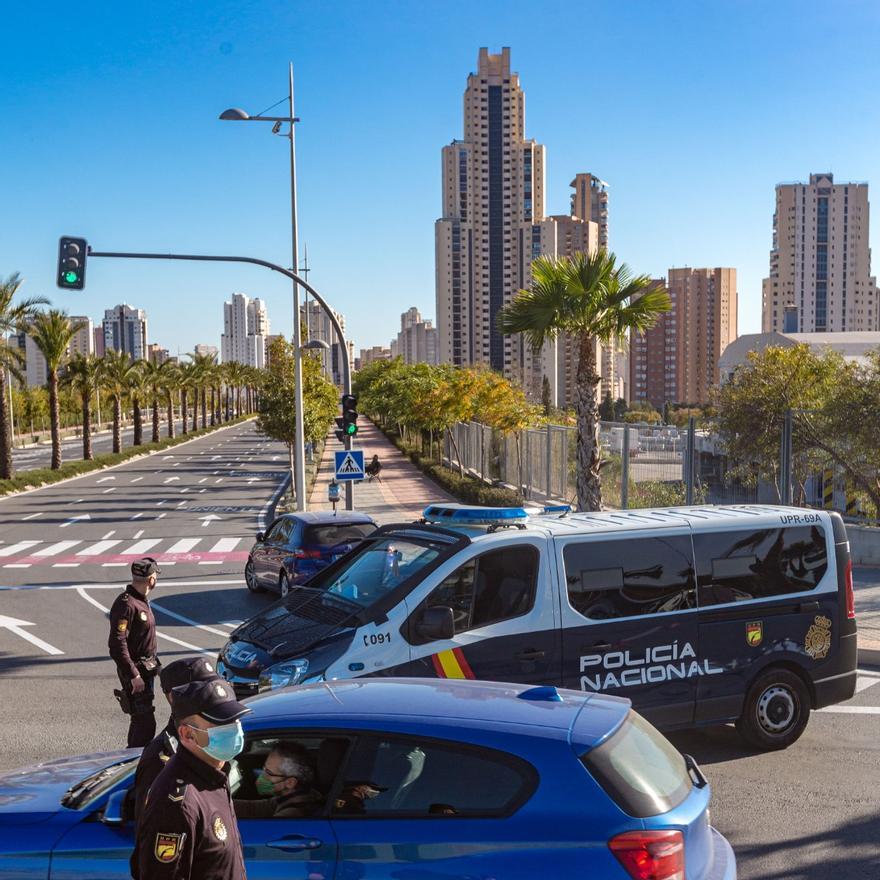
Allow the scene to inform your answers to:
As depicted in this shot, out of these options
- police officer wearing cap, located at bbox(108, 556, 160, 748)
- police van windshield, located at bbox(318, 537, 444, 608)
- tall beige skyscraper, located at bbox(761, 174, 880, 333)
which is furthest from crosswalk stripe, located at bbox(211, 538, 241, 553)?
tall beige skyscraper, located at bbox(761, 174, 880, 333)

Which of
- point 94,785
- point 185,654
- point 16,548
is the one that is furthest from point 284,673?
point 16,548

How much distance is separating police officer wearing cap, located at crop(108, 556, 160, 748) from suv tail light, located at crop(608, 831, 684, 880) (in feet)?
15.2

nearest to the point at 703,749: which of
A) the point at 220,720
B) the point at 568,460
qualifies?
the point at 220,720

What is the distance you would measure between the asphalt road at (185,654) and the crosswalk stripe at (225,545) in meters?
0.05

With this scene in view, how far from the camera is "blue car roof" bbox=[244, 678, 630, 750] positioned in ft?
13.9

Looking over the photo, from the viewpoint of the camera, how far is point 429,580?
7.39 meters

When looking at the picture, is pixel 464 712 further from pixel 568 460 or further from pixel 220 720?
pixel 568 460

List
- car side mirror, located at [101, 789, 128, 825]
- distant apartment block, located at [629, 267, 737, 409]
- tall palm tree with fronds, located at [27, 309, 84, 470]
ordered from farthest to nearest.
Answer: distant apartment block, located at [629, 267, 737, 409]
tall palm tree with fronds, located at [27, 309, 84, 470]
car side mirror, located at [101, 789, 128, 825]

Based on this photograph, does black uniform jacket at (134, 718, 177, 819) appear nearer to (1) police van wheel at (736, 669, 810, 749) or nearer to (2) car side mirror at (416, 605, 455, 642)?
(2) car side mirror at (416, 605, 455, 642)

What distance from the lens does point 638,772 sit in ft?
13.5

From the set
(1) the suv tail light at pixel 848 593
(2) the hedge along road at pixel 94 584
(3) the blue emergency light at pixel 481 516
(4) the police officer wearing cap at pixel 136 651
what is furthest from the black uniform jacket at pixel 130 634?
(1) the suv tail light at pixel 848 593

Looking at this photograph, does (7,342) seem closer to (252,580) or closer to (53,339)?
(53,339)

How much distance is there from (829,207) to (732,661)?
15368cm

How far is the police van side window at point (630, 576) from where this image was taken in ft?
25.2
